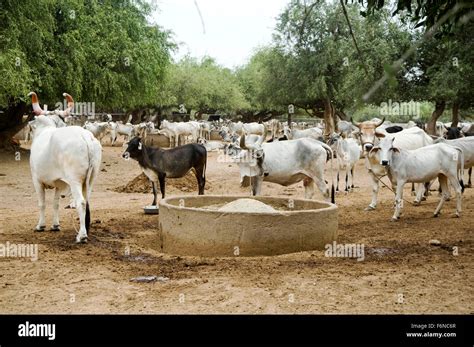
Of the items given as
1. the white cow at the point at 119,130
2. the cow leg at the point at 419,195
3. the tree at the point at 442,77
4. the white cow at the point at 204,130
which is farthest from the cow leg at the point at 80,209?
the white cow at the point at 204,130

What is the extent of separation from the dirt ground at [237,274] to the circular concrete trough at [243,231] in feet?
0.72

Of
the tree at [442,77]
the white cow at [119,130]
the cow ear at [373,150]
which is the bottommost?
the cow ear at [373,150]

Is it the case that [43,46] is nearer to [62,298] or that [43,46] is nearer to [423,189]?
[423,189]

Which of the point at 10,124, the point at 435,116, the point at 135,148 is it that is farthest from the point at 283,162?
the point at 10,124

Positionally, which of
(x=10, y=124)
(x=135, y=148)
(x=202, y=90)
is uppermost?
(x=202, y=90)

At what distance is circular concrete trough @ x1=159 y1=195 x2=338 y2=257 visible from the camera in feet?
27.8

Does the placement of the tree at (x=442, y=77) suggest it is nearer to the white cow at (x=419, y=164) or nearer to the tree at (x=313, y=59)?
the tree at (x=313, y=59)

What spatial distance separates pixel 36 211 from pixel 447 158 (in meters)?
8.65

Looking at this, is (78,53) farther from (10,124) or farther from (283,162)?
(283,162)

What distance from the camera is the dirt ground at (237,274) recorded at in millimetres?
6230

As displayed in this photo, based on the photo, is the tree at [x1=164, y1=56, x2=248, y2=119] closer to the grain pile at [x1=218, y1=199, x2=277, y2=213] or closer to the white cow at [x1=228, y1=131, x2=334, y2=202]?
the white cow at [x1=228, y1=131, x2=334, y2=202]

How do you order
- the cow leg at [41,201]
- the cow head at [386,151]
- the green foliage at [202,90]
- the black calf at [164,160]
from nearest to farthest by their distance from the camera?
the cow leg at [41,201], the cow head at [386,151], the black calf at [164,160], the green foliage at [202,90]

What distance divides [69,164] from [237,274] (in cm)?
357

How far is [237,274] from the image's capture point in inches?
292
